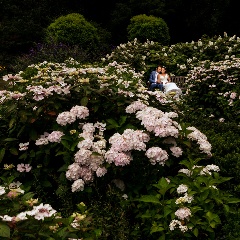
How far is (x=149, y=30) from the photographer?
19.2 meters

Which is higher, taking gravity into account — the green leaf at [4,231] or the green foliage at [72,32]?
the green leaf at [4,231]

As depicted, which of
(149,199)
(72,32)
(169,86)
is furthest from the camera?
(72,32)

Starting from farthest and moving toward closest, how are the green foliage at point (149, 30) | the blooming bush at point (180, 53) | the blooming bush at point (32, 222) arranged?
1. the green foliage at point (149, 30)
2. the blooming bush at point (180, 53)
3. the blooming bush at point (32, 222)

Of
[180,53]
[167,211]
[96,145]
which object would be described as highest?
[96,145]

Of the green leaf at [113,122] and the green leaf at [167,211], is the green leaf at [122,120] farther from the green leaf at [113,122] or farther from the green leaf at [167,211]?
the green leaf at [167,211]

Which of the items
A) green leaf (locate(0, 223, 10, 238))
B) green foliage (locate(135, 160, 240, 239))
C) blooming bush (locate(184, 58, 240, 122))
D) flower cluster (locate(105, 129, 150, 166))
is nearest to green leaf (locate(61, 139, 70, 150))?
flower cluster (locate(105, 129, 150, 166))

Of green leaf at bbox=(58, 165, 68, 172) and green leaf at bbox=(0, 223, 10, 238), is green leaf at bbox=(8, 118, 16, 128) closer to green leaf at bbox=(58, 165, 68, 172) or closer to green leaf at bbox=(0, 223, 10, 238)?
green leaf at bbox=(58, 165, 68, 172)

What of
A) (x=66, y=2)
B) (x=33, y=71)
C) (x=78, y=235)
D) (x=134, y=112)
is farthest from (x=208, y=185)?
(x=66, y=2)

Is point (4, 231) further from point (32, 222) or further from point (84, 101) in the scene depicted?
point (84, 101)

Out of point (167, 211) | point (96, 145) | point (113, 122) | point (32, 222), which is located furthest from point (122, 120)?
point (32, 222)

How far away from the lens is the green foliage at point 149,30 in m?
19.2

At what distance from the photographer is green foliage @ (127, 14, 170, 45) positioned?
19.2 meters

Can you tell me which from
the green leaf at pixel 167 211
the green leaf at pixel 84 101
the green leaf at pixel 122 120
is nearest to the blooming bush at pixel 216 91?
the green leaf at pixel 122 120

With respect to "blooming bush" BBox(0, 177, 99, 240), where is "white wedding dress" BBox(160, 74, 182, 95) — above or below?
below
